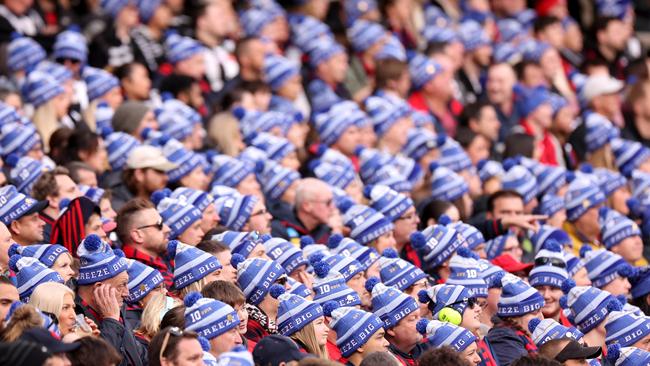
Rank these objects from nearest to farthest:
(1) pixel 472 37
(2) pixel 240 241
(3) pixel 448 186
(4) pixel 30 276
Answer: (4) pixel 30 276
(2) pixel 240 241
(3) pixel 448 186
(1) pixel 472 37

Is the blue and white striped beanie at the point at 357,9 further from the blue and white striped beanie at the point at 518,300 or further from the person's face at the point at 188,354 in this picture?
the person's face at the point at 188,354

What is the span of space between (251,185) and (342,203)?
856 mm

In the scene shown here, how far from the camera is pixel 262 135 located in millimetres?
16422

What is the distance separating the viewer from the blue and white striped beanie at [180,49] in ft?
59.8

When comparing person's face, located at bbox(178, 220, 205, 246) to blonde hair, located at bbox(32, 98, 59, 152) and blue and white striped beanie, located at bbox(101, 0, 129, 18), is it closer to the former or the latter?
blonde hair, located at bbox(32, 98, 59, 152)

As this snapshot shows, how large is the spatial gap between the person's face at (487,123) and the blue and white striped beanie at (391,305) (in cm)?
687

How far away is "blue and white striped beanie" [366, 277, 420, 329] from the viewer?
39.5ft

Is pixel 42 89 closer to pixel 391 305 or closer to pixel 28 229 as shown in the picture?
pixel 28 229

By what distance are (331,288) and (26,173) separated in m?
3.21

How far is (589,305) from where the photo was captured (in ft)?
43.0

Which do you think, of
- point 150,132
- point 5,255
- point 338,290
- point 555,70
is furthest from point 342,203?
point 555,70

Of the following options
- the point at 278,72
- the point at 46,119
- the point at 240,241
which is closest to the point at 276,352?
the point at 240,241

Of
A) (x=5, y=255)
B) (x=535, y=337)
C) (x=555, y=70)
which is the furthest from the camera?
(x=555, y=70)

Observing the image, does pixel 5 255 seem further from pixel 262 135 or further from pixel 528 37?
pixel 528 37
